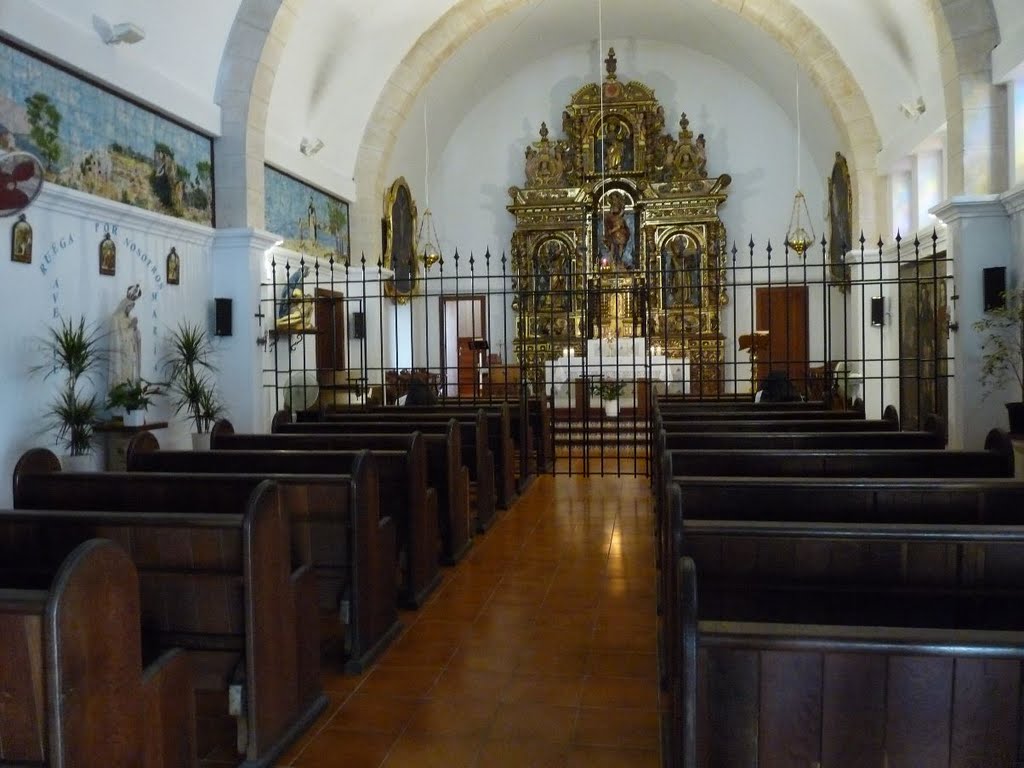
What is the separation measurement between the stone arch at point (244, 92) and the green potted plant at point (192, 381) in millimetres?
1380

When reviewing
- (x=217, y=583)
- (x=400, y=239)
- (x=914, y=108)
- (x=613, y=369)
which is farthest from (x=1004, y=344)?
(x=400, y=239)

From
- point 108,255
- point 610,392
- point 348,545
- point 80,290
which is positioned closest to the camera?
point 348,545

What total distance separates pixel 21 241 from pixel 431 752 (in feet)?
16.1

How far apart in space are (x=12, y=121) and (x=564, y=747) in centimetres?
569

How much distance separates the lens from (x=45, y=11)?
640 cm

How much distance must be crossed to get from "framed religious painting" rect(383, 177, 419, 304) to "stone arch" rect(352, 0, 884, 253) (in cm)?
58

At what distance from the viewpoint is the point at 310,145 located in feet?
37.2

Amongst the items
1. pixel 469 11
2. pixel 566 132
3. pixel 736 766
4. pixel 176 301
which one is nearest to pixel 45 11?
pixel 176 301

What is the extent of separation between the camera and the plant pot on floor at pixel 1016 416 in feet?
22.0

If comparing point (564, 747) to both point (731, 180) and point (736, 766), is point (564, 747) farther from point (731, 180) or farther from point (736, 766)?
point (731, 180)

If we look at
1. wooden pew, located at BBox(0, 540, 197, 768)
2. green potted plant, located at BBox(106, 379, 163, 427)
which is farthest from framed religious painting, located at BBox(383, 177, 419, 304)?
wooden pew, located at BBox(0, 540, 197, 768)

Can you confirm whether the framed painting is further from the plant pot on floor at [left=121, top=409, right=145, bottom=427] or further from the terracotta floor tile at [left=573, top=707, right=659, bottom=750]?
the terracotta floor tile at [left=573, top=707, right=659, bottom=750]

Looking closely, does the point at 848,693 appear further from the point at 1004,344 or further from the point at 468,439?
the point at 1004,344

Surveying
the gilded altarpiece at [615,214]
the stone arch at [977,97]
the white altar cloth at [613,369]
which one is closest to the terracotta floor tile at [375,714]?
the stone arch at [977,97]
